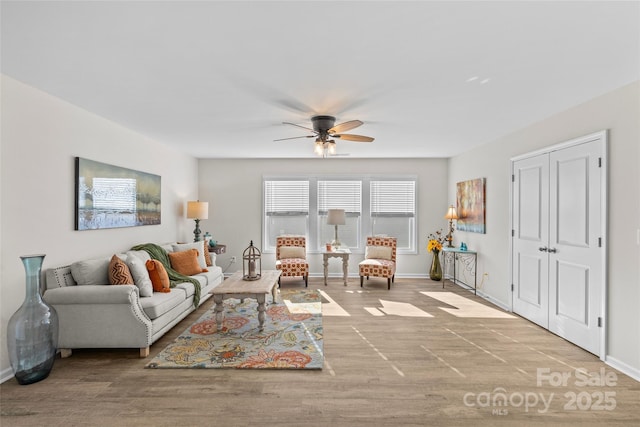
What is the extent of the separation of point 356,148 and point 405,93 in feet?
8.62

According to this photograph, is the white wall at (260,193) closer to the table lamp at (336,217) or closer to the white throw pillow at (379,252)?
the white throw pillow at (379,252)

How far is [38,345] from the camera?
2652 millimetres

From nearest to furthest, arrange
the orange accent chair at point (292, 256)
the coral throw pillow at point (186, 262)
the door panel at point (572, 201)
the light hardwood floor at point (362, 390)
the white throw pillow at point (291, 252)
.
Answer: the light hardwood floor at point (362, 390) → the door panel at point (572, 201) → the coral throw pillow at point (186, 262) → the orange accent chair at point (292, 256) → the white throw pillow at point (291, 252)

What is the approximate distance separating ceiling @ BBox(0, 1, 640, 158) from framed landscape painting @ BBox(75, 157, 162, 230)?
0.74 metres

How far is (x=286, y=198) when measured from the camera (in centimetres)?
700

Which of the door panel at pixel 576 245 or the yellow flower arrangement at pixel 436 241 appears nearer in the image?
the door panel at pixel 576 245

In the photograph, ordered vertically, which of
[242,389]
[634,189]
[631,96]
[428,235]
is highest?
[631,96]

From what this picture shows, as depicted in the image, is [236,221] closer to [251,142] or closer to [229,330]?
[251,142]

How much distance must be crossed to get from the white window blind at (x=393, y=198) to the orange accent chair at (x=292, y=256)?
69.4 inches

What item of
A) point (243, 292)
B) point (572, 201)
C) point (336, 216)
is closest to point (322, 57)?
point (243, 292)

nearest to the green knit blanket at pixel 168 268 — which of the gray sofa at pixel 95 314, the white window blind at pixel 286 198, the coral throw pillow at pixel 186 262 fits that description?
the coral throw pillow at pixel 186 262

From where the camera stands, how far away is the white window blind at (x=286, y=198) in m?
6.98

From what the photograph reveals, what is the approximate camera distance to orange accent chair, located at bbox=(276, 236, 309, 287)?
6078mm

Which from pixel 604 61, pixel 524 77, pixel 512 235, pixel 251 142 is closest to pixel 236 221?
pixel 251 142
